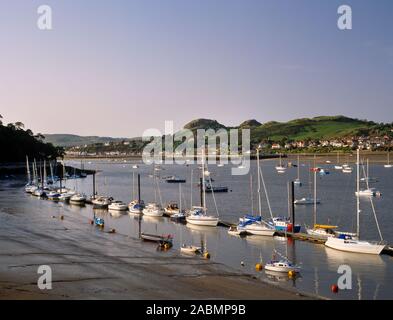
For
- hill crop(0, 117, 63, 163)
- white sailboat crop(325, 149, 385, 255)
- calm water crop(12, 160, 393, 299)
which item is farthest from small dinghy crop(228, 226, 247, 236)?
hill crop(0, 117, 63, 163)

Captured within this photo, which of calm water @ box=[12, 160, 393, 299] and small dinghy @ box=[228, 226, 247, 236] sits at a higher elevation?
small dinghy @ box=[228, 226, 247, 236]

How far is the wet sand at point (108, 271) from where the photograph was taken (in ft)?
84.2

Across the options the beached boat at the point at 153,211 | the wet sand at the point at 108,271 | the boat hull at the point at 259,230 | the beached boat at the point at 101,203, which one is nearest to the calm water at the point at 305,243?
the boat hull at the point at 259,230

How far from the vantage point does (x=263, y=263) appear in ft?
127

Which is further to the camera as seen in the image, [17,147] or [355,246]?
[17,147]

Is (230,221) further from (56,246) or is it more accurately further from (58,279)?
(58,279)

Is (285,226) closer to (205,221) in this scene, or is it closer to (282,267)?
(205,221)

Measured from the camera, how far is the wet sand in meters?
25.7

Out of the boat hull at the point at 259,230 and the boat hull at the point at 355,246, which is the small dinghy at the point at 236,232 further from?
the boat hull at the point at 355,246

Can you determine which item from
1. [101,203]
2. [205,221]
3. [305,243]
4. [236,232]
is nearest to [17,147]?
[101,203]

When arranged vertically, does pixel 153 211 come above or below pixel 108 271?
below

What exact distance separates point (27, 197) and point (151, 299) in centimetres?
7305

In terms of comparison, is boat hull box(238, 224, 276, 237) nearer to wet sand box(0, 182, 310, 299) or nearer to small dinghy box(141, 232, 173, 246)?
small dinghy box(141, 232, 173, 246)

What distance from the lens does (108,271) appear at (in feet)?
103
